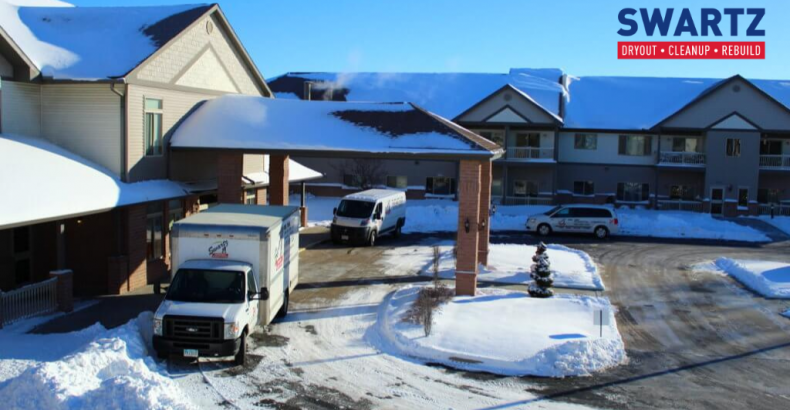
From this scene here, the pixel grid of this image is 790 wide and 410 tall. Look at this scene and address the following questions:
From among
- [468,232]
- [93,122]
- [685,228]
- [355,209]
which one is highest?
[93,122]

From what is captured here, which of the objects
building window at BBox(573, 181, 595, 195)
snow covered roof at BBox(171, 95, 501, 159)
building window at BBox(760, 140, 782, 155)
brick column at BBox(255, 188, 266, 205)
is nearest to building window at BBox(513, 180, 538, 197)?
building window at BBox(573, 181, 595, 195)

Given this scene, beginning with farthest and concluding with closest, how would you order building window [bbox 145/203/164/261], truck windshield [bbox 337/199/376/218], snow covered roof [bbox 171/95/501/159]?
truck windshield [bbox 337/199/376/218] → building window [bbox 145/203/164/261] → snow covered roof [bbox 171/95/501/159]

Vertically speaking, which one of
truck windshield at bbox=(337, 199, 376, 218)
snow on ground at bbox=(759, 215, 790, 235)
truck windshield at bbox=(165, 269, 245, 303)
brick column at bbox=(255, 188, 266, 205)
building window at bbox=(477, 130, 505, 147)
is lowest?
truck windshield at bbox=(165, 269, 245, 303)

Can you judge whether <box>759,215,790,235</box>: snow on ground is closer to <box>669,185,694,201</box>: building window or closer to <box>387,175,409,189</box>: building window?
<box>669,185,694,201</box>: building window

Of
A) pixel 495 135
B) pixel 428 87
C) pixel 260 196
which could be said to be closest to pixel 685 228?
→ pixel 495 135

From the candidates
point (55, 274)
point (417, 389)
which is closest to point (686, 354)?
point (417, 389)

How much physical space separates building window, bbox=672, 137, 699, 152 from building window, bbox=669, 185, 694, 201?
95.4 inches

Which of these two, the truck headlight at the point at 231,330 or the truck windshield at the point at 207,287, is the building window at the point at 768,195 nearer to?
the truck windshield at the point at 207,287

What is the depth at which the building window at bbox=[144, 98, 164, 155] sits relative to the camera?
67.9 feet

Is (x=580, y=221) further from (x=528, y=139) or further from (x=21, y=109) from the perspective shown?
(x=21, y=109)

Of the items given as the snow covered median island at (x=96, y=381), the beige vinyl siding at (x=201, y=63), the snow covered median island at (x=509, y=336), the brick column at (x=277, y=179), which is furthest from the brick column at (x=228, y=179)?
the snow covered median island at (x=96, y=381)

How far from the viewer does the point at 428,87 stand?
170 ft

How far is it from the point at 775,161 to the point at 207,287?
41.2 m

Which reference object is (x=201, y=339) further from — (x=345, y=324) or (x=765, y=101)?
(x=765, y=101)
